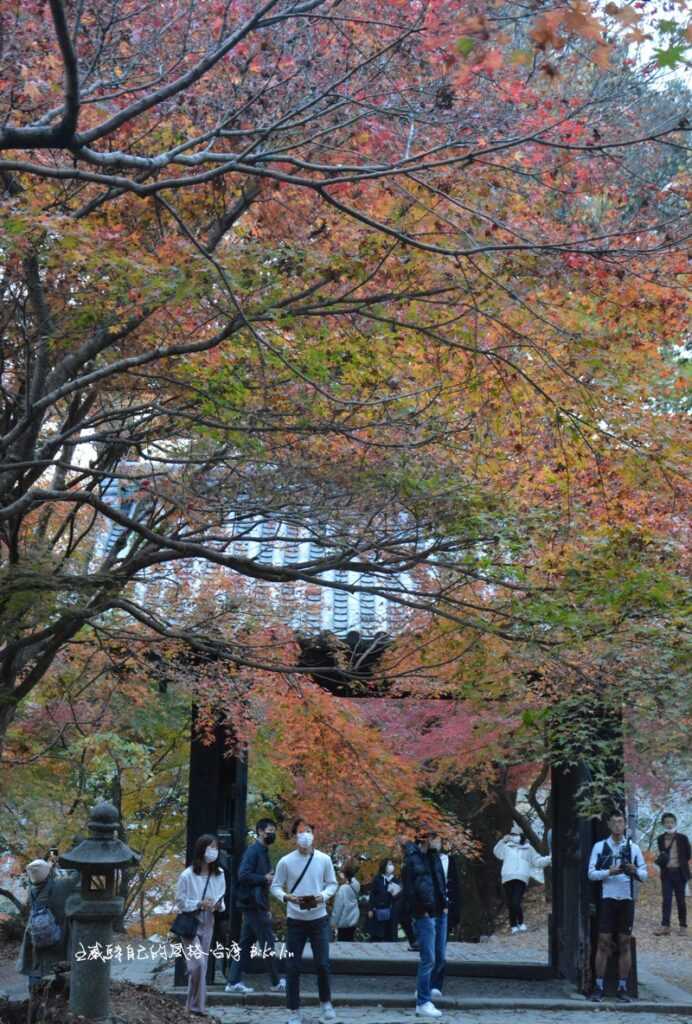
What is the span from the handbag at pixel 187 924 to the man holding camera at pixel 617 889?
4798 mm

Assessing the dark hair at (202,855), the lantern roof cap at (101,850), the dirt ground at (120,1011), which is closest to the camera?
the dirt ground at (120,1011)

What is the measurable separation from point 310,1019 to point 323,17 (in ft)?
29.6

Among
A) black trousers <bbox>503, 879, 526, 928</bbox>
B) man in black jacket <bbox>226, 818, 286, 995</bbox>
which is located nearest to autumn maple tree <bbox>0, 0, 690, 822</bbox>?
man in black jacket <bbox>226, 818, 286, 995</bbox>

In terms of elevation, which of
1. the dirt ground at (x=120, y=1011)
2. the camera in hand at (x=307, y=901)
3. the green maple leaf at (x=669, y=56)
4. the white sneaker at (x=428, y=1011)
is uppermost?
the green maple leaf at (x=669, y=56)

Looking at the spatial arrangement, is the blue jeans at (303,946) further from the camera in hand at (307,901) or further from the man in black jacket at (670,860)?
the man in black jacket at (670,860)

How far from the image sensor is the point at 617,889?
42.5 ft

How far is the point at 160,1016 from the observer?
9055 millimetres

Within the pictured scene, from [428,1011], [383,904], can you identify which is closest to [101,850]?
[428,1011]

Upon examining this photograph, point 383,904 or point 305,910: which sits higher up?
point 305,910

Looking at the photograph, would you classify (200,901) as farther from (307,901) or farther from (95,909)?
(95,909)

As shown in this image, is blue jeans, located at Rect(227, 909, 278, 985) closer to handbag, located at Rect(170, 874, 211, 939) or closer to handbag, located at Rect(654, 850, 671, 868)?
handbag, located at Rect(170, 874, 211, 939)

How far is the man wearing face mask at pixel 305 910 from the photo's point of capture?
10375 mm

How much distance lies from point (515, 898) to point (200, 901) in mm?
11318

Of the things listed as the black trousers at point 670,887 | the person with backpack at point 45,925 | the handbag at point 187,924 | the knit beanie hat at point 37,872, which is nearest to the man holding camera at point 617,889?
the handbag at point 187,924
